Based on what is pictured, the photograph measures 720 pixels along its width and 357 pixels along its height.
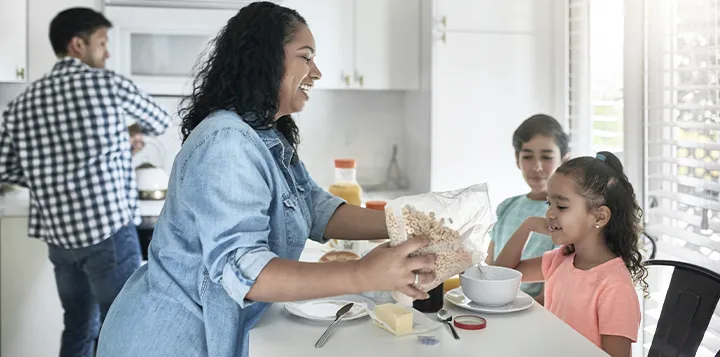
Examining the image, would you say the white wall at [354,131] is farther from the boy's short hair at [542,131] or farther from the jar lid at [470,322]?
the jar lid at [470,322]

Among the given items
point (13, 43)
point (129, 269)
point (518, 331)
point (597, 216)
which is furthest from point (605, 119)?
point (13, 43)

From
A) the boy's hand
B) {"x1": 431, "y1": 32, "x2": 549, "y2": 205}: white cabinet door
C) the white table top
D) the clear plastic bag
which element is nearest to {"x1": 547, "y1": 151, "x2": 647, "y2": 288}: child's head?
the boy's hand

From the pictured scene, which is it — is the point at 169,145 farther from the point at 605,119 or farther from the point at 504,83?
the point at 605,119

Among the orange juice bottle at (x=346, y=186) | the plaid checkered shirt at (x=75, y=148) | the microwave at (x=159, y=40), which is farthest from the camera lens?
the microwave at (x=159, y=40)

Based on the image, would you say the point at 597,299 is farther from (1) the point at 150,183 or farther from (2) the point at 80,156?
(1) the point at 150,183

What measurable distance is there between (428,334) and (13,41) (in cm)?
269

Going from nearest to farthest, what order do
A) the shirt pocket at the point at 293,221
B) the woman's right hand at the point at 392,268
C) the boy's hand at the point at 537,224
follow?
the woman's right hand at the point at 392,268
the shirt pocket at the point at 293,221
the boy's hand at the point at 537,224

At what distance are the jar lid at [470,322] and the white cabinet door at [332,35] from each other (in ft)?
7.55

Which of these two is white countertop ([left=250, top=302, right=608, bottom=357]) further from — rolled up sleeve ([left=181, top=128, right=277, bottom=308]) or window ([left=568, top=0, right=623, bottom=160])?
window ([left=568, top=0, right=623, bottom=160])

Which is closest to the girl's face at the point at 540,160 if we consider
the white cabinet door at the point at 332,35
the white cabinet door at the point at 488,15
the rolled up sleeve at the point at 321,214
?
the rolled up sleeve at the point at 321,214

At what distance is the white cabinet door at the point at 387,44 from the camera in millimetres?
3527

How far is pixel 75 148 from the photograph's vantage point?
2.65 meters

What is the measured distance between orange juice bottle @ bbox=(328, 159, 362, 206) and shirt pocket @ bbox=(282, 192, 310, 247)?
0.80m

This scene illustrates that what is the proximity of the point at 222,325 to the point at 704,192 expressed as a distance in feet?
5.09
